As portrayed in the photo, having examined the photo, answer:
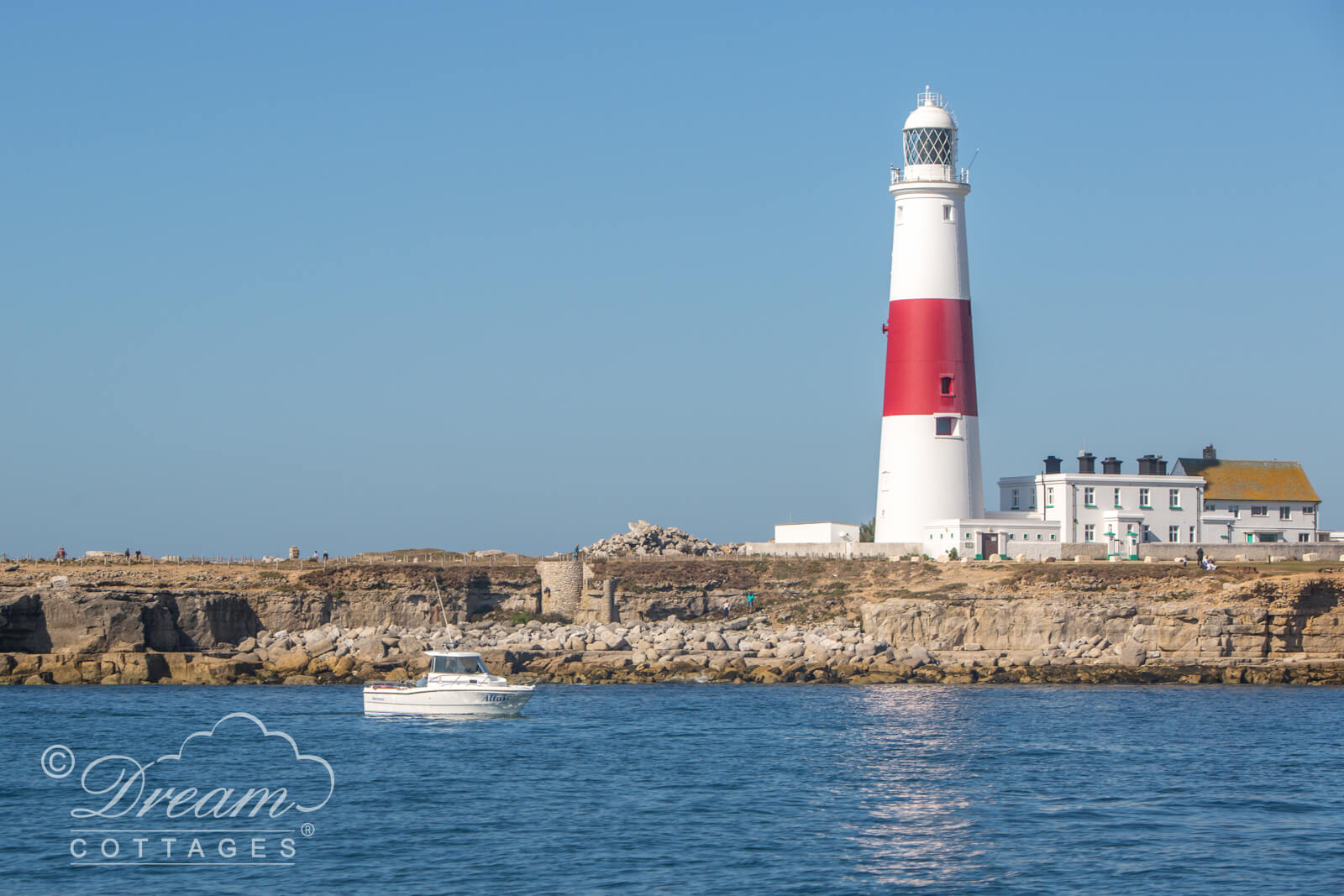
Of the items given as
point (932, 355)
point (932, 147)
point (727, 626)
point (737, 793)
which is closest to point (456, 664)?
point (737, 793)

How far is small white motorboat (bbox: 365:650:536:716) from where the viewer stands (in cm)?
3656

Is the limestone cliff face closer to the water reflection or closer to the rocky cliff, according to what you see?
the rocky cliff

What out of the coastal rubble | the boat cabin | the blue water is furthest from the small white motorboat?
the coastal rubble

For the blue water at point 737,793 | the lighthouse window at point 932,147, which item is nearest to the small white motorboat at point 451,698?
the blue water at point 737,793

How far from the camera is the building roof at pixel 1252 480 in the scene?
60312mm

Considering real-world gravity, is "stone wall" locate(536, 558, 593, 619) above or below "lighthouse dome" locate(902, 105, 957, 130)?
below

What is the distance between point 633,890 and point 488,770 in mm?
9893

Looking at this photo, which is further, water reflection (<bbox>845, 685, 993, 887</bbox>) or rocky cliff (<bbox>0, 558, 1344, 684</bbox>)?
rocky cliff (<bbox>0, 558, 1344, 684</bbox>)

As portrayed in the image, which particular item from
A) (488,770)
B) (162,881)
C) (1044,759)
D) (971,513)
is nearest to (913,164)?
(971,513)

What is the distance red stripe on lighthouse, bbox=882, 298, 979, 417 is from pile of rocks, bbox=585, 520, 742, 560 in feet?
39.6

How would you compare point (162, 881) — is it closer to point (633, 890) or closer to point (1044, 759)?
point (633, 890)

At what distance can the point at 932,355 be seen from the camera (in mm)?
51250

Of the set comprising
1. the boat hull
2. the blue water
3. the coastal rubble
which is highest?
the coastal rubble

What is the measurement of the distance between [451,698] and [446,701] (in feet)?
0.57
